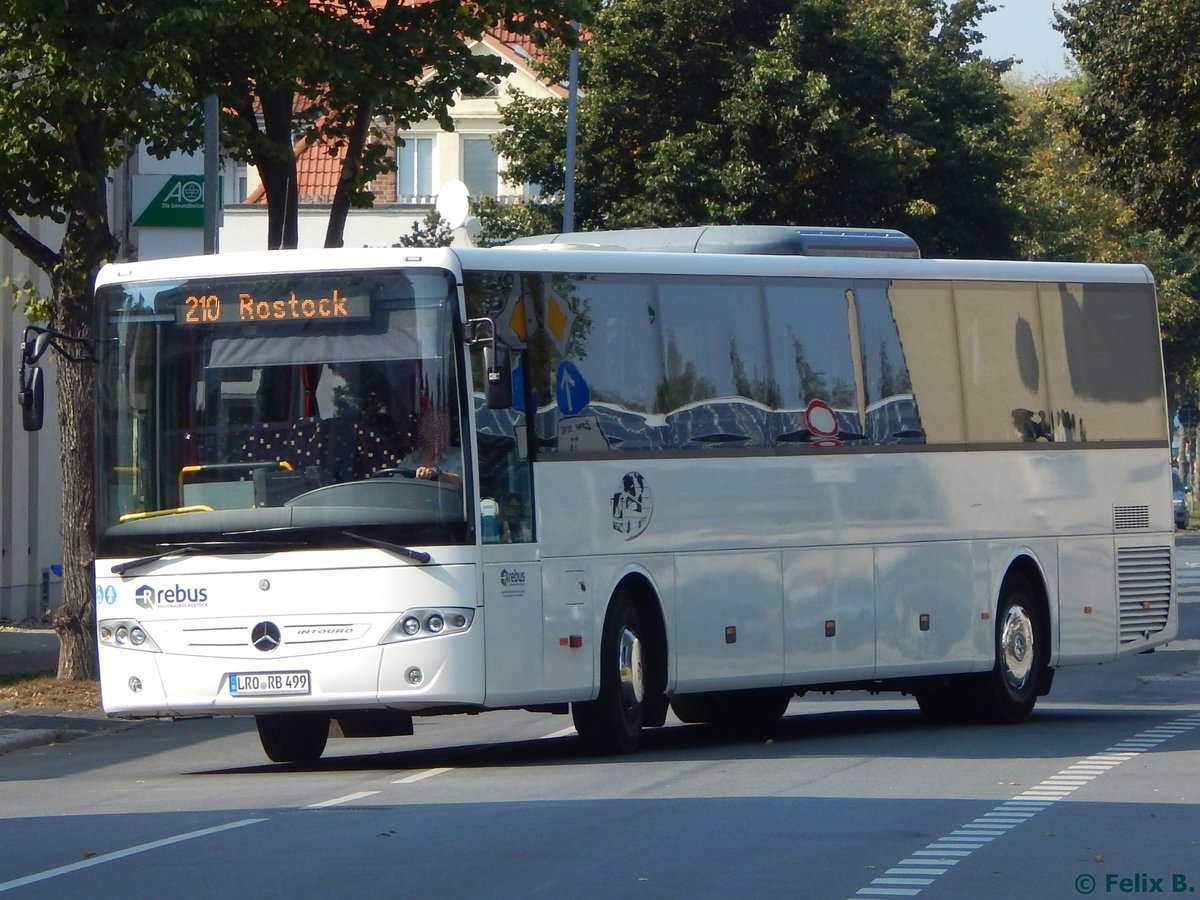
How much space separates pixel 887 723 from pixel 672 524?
A: 377 cm

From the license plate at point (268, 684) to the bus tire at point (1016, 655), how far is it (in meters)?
6.20

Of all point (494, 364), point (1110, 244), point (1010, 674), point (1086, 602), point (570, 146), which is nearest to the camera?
point (494, 364)

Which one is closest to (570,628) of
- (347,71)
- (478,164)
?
(347,71)

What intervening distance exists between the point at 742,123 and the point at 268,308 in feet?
79.7

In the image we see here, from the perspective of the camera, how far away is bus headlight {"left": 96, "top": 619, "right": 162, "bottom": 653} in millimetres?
13352

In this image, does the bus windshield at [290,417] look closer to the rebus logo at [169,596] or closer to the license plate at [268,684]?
the rebus logo at [169,596]

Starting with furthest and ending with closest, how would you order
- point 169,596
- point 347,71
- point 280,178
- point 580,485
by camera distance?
point 280,178
point 347,71
point 580,485
point 169,596

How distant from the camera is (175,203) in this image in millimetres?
21719

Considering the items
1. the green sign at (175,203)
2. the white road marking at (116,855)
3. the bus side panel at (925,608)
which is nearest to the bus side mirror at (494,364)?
the white road marking at (116,855)

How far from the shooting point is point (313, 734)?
1470 cm

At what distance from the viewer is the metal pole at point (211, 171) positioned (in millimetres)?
19969

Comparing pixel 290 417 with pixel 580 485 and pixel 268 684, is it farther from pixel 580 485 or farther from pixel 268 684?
pixel 580 485

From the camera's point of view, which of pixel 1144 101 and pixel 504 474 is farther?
pixel 1144 101

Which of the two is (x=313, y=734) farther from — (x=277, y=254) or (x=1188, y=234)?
(x=1188, y=234)
